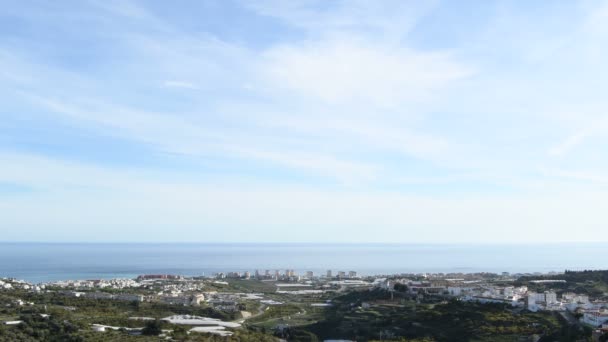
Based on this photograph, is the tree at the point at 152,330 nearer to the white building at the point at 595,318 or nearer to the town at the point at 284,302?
the town at the point at 284,302

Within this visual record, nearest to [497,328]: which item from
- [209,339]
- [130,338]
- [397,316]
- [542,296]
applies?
[397,316]

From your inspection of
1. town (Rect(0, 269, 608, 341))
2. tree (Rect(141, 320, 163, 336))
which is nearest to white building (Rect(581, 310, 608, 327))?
town (Rect(0, 269, 608, 341))

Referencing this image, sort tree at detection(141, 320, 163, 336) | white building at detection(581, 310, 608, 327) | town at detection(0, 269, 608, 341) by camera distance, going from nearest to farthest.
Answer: tree at detection(141, 320, 163, 336) → town at detection(0, 269, 608, 341) → white building at detection(581, 310, 608, 327)

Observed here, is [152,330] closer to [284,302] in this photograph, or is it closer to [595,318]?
[595,318]

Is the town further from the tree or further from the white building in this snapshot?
the tree

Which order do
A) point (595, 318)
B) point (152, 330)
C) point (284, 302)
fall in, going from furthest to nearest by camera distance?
point (284, 302) → point (595, 318) → point (152, 330)

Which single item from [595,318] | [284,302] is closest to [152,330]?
[595,318]

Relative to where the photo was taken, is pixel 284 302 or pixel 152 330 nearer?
pixel 152 330

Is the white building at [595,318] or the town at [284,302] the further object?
the white building at [595,318]

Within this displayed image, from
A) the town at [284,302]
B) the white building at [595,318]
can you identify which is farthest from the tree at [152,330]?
the white building at [595,318]

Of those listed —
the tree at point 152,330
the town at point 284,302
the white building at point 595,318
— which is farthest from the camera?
the white building at point 595,318

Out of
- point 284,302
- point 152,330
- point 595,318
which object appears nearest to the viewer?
point 152,330
